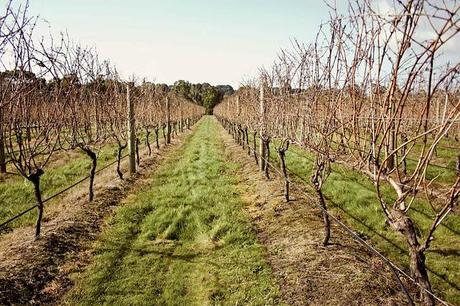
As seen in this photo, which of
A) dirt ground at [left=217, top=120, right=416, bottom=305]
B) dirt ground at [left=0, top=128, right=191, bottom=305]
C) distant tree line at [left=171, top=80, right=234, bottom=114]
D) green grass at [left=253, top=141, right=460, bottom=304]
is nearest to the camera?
dirt ground at [left=217, top=120, right=416, bottom=305]

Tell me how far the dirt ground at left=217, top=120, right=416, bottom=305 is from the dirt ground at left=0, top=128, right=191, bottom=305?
2743 millimetres

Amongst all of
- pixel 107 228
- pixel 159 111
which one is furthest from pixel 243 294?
pixel 159 111

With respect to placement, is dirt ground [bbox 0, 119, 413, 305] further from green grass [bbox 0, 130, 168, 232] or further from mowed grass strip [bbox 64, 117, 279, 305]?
green grass [bbox 0, 130, 168, 232]

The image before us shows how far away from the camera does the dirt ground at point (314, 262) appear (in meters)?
3.75

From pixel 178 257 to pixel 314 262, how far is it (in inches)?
76.9

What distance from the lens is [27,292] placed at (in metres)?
4.00

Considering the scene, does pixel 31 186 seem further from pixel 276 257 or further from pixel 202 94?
pixel 202 94

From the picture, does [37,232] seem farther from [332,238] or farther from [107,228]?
[332,238]

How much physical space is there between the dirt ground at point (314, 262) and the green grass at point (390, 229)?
515 millimetres

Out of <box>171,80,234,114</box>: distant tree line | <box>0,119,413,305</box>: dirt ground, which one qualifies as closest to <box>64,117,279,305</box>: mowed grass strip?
<box>0,119,413,305</box>: dirt ground

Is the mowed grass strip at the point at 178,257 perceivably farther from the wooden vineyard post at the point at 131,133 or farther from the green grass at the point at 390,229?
the wooden vineyard post at the point at 131,133

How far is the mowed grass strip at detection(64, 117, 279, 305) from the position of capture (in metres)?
4.11

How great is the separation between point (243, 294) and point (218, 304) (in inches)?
13.1

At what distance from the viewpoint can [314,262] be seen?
450cm
